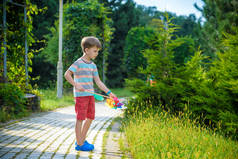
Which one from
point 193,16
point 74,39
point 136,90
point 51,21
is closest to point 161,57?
point 136,90

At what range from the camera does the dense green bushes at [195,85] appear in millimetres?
5594

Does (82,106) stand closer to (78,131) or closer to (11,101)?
(78,131)

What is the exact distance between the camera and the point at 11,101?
7.39m

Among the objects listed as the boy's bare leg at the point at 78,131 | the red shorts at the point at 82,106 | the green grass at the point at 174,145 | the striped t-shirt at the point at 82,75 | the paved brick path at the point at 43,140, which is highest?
the striped t-shirt at the point at 82,75

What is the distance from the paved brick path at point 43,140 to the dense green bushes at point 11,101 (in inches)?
24.5

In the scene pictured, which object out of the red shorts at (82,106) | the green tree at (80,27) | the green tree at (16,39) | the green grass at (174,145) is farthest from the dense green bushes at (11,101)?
the green tree at (80,27)

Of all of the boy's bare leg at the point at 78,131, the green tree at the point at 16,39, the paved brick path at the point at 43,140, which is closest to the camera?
the paved brick path at the point at 43,140

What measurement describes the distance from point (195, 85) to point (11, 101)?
5104 mm

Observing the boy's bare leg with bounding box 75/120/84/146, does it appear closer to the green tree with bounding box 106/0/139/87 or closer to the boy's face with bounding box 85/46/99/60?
the boy's face with bounding box 85/46/99/60

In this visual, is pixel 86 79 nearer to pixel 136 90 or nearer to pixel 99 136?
pixel 99 136

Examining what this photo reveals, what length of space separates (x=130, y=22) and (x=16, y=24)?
2627 cm

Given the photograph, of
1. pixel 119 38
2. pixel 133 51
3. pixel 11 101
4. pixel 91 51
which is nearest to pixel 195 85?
pixel 91 51

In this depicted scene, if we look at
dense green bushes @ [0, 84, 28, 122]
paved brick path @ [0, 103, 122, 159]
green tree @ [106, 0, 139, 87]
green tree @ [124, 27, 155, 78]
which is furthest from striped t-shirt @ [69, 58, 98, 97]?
green tree @ [106, 0, 139, 87]

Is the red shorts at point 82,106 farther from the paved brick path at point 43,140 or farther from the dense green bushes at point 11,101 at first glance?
the dense green bushes at point 11,101
